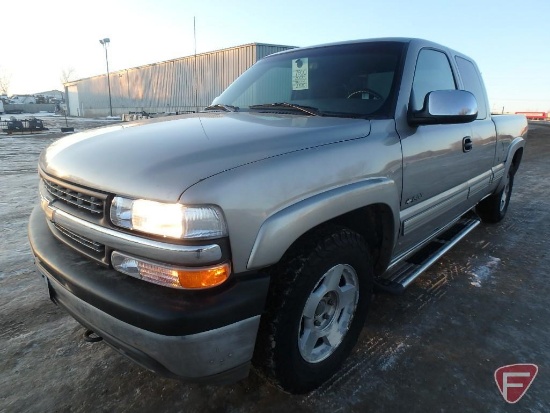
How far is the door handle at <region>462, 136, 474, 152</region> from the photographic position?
9.68 ft

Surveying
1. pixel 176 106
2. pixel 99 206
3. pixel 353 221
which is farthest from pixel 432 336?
pixel 176 106

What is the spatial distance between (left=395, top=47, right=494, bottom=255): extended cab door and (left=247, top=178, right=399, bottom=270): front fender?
1.41ft

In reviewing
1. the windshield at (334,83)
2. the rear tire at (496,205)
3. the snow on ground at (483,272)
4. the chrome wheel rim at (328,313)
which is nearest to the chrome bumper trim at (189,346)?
the chrome wheel rim at (328,313)

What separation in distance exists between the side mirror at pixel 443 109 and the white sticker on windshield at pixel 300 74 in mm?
807

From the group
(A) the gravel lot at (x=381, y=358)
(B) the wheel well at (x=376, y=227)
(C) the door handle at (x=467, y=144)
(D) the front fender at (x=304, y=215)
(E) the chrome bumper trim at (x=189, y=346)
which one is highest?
(C) the door handle at (x=467, y=144)

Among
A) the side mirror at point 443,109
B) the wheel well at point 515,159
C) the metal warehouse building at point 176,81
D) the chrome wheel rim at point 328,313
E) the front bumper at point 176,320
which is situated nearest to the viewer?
the front bumper at point 176,320

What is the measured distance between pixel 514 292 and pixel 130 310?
9.76ft

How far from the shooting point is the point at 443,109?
7.42 feet

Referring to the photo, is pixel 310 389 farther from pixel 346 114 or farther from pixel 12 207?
pixel 12 207

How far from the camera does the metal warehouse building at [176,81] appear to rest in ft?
68.8

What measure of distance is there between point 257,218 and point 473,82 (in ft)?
10.7

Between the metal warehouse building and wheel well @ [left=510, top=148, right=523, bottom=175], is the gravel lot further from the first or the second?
the metal warehouse building

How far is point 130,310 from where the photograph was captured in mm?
1393

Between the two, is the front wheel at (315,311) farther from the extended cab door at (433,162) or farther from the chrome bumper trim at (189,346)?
the extended cab door at (433,162)
